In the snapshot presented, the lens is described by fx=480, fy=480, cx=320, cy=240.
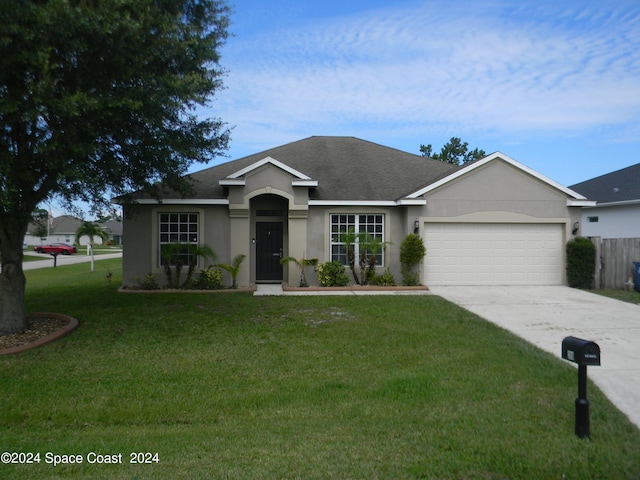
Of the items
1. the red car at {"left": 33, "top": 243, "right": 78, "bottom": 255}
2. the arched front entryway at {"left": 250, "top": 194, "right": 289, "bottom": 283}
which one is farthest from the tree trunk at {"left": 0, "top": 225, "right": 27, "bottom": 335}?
the red car at {"left": 33, "top": 243, "right": 78, "bottom": 255}

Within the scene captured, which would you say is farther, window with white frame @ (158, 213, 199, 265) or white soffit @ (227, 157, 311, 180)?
window with white frame @ (158, 213, 199, 265)

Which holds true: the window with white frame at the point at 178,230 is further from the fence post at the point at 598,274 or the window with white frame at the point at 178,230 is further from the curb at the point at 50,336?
the fence post at the point at 598,274

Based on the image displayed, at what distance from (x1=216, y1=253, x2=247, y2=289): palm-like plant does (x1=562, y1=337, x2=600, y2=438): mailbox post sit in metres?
11.0

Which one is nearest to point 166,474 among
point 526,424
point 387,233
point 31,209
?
point 526,424

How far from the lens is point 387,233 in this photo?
51.7 feet

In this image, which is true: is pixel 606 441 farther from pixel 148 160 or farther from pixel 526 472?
pixel 148 160

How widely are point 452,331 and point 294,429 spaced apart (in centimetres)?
495

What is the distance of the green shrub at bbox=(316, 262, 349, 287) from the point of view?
14797mm

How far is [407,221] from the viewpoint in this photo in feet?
49.8

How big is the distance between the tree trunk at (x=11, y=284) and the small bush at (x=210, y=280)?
569 cm

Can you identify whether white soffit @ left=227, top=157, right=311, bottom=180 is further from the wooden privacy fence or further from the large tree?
the wooden privacy fence

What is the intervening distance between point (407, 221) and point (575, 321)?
20.0 ft

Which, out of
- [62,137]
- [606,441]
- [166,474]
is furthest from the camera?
[62,137]

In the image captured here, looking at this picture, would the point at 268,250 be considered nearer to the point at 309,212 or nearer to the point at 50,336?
the point at 309,212
